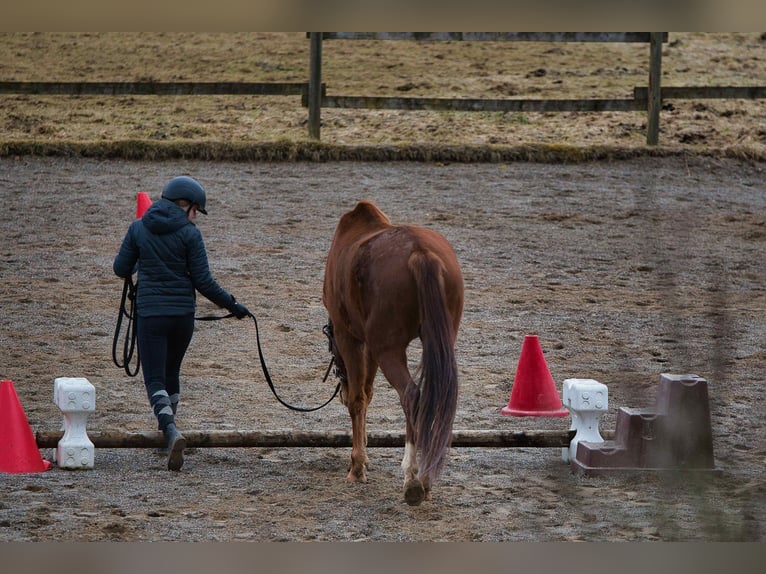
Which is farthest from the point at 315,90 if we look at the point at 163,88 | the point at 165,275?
the point at 165,275

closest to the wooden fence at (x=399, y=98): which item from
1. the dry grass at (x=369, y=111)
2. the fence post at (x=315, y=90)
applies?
the fence post at (x=315, y=90)

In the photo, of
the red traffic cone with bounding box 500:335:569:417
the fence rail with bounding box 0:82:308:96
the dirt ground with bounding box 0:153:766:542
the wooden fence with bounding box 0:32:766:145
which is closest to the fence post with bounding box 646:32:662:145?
the wooden fence with bounding box 0:32:766:145

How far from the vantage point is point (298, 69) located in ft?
49.5

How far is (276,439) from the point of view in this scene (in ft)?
17.0

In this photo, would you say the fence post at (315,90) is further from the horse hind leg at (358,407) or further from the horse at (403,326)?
the horse hind leg at (358,407)

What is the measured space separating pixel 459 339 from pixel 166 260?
3.34 m

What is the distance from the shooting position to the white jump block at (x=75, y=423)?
514cm

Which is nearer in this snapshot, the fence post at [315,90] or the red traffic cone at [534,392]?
the red traffic cone at [534,392]

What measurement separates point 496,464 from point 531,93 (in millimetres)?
9872

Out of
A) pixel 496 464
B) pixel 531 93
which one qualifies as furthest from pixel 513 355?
pixel 531 93

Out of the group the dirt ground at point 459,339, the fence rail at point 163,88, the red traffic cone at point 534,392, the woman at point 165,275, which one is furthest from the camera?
the fence rail at point 163,88

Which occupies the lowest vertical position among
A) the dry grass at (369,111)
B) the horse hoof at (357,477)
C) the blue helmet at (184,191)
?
the horse hoof at (357,477)

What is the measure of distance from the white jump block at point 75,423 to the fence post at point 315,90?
28.0 feet

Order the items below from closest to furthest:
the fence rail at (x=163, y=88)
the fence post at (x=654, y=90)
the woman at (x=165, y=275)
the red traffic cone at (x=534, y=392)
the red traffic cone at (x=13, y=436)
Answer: the red traffic cone at (x=13, y=436), the woman at (x=165, y=275), the red traffic cone at (x=534, y=392), the fence post at (x=654, y=90), the fence rail at (x=163, y=88)
